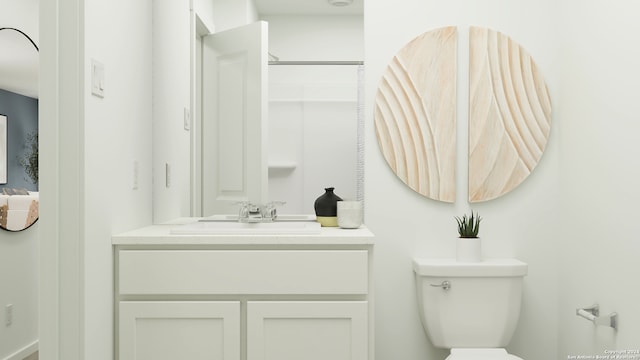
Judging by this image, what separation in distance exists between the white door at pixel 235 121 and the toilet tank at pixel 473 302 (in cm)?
80

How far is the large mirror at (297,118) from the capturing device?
2256 millimetres

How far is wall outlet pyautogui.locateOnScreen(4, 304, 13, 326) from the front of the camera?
297 cm

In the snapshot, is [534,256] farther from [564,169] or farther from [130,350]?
[130,350]

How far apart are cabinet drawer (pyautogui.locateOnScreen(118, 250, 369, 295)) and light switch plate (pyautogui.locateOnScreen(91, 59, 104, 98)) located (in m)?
0.52

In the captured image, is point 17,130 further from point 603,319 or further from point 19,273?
point 603,319

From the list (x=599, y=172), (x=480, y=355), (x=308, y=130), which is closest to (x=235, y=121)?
(x=308, y=130)

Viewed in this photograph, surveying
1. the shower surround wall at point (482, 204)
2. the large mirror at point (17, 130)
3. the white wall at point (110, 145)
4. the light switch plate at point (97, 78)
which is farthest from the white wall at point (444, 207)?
the large mirror at point (17, 130)

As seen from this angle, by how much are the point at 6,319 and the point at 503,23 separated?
9.76 feet

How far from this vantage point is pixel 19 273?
3.07m

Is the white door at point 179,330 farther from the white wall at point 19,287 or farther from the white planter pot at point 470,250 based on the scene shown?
the white wall at point 19,287

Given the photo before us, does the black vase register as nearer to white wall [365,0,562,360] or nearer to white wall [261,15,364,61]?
white wall [365,0,562,360]

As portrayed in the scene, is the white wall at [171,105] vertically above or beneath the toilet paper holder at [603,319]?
above

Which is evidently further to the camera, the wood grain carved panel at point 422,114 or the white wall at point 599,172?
the wood grain carved panel at point 422,114

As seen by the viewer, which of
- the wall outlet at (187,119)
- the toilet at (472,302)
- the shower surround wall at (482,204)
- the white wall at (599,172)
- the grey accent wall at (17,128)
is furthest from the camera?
the grey accent wall at (17,128)
